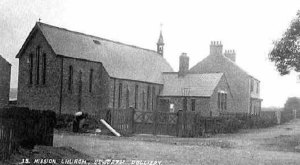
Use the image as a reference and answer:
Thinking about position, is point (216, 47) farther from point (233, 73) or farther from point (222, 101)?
point (222, 101)

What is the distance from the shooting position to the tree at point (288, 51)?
95.2 feet

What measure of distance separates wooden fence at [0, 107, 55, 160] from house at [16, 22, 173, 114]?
23561 mm

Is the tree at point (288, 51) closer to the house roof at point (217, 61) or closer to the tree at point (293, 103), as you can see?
the house roof at point (217, 61)

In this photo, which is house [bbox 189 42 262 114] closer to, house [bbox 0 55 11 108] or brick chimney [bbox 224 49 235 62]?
brick chimney [bbox 224 49 235 62]

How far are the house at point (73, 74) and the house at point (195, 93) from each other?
4.01 meters

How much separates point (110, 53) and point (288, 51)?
24122 mm

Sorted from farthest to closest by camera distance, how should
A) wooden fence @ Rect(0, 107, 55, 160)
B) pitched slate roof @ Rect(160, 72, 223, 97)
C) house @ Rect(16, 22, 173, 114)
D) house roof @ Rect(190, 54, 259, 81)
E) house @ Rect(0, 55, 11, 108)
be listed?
house roof @ Rect(190, 54, 259, 81), pitched slate roof @ Rect(160, 72, 223, 97), house @ Rect(16, 22, 173, 114), house @ Rect(0, 55, 11, 108), wooden fence @ Rect(0, 107, 55, 160)

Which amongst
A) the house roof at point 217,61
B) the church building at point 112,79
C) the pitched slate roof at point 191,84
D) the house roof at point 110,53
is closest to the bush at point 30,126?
the church building at point 112,79

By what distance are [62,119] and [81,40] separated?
51.2ft

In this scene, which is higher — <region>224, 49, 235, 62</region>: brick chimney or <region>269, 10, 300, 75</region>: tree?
<region>224, 49, 235, 62</region>: brick chimney

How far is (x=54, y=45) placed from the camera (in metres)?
39.7

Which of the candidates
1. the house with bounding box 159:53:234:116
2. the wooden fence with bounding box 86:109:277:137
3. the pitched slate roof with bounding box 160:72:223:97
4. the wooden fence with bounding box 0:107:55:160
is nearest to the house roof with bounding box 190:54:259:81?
the house with bounding box 159:53:234:116

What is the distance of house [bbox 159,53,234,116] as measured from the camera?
4834 cm

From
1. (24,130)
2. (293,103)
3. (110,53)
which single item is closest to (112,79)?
(110,53)
